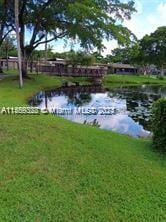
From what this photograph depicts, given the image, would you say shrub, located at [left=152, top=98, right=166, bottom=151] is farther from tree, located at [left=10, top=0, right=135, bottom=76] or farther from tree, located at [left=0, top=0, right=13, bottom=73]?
tree, located at [left=0, top=0, right=13, bottom=73]

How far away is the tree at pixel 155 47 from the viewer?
59719 mm

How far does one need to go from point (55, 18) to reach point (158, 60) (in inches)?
1367

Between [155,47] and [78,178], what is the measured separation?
5807 centimetres

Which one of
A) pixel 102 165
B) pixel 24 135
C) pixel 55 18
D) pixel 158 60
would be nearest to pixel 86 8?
pixel 55 18

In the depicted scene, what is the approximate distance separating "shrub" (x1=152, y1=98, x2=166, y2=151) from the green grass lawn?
0.33 metres

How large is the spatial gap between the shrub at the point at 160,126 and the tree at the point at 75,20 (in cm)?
1682

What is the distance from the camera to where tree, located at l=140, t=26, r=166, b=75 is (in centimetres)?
5972

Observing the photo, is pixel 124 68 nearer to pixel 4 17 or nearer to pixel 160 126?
pixel 4 17

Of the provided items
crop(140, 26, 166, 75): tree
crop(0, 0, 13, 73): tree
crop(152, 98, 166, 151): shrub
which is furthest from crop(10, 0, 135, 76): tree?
crop(140, 26, 166, 75): tree

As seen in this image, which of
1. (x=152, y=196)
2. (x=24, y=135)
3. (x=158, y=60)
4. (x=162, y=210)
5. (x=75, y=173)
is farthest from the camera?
(x=158, y=60)

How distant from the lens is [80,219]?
15.3 feet

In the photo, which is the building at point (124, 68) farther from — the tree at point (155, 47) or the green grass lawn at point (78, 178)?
the green grass lawn at point (78, 178)

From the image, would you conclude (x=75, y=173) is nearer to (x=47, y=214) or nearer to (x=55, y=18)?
(x=47, y=214)

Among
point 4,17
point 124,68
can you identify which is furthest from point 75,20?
point 124,68
